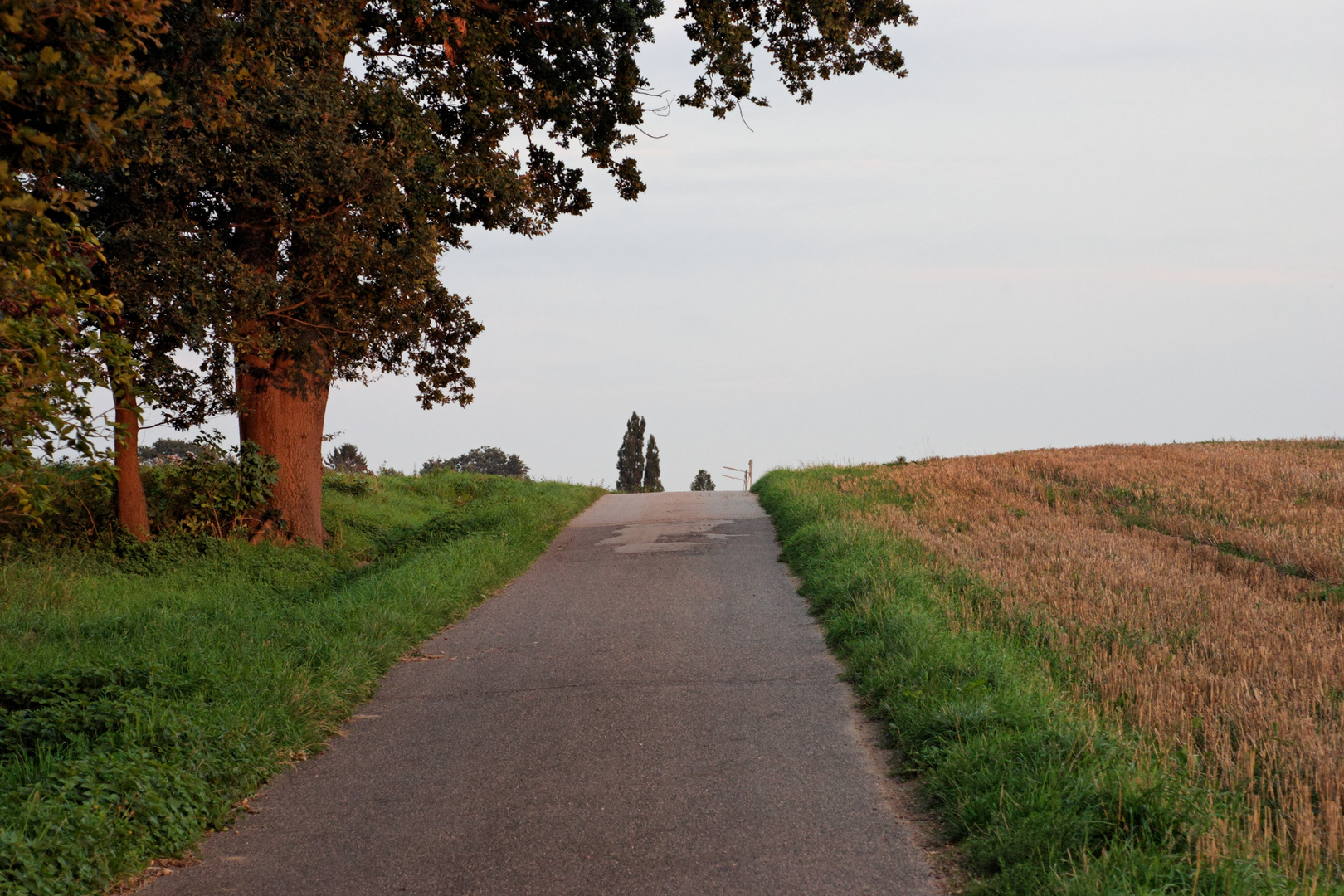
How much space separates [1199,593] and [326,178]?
11108 millimetres

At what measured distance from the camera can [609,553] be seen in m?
15.0

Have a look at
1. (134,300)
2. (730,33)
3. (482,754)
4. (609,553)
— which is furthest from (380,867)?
(730,33)

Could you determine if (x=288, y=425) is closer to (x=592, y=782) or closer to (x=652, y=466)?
(x=592, y=782)

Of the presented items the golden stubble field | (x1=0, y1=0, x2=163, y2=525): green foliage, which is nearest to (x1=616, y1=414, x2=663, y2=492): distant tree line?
the golden stubble field

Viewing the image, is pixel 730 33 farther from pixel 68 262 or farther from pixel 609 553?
pixel 68 262

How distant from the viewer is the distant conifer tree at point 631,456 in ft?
219

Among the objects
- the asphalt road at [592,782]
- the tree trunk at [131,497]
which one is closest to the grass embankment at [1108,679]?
the asphalt road at [592,782]

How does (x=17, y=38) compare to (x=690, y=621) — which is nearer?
(x=17, y=38)

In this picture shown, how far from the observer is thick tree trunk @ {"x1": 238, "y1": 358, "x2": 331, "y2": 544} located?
14523 millimetres

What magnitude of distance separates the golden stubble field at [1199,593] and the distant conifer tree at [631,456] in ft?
142

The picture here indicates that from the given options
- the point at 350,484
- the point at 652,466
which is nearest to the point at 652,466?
the point at 652,466

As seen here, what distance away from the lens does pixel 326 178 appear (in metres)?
12.2

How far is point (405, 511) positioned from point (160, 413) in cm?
733

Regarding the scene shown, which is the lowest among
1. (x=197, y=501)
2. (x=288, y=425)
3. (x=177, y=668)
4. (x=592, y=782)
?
(x=592, y=782)
